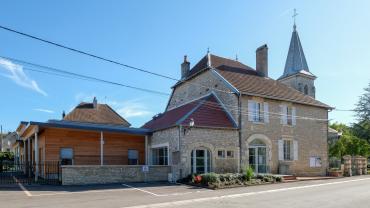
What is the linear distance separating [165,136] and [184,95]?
816 cm

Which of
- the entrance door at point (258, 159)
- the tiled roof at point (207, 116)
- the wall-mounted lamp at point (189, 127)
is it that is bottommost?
the entrance door at point (258, 159)

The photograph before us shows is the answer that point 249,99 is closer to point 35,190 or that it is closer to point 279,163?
point 279,163

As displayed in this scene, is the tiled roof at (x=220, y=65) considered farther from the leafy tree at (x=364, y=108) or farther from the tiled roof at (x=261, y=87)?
the leafy tree at (x=364, y=108)

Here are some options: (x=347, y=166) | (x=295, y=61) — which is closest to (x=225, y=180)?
(x=347, y=166)

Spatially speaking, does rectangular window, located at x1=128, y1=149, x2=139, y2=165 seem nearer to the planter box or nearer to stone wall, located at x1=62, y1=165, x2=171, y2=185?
stone wall, located at x1=62, y1=165, x2=171, y2=185

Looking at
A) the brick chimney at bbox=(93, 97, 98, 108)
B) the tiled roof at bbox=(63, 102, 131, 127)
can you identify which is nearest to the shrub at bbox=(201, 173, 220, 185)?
the tiled roof at bbox=(63, 102, 131, 127)

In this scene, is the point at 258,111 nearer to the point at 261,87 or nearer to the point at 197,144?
the point at 261,87

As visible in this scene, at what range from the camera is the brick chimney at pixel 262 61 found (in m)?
29.9

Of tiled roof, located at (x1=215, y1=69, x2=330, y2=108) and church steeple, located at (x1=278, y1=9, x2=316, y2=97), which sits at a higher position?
church steeple, located at (x1=278, y1=9, x2=316, y2=97)

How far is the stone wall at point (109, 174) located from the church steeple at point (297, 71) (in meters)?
24.3

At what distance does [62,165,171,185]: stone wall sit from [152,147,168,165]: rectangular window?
1.65 meters

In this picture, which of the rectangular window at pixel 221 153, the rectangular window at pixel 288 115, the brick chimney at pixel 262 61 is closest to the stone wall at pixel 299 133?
the rectangular window at pixel 288 115

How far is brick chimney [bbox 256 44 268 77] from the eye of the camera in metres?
29.9

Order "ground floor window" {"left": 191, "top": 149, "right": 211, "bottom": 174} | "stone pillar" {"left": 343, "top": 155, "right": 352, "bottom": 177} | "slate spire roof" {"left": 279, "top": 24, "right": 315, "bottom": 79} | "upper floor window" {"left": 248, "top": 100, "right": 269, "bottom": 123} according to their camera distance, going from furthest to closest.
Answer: "slate spire roof" {"left": 279, "top": 24, "right": 315, "bottom": 79}, "stone pillar" {"left": 343, "top": 155, "right": 352, "bottom": 177}, "upper floor window" {"left": 248, "top": 100, "right": 269, "bottom": 123}, "ground floor window" {"left": 191, "top": 149, "right": 211, "bottom": 174}
